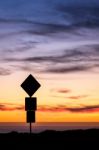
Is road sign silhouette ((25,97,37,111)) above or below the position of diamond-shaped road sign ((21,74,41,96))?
below

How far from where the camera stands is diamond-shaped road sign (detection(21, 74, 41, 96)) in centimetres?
1823

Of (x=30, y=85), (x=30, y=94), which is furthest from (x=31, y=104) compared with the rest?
(x=30, y=85)

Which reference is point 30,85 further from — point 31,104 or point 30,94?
point 31,104

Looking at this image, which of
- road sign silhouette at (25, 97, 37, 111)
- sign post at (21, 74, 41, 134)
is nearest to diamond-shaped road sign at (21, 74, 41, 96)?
sign post at (21, 74, 41, 134)

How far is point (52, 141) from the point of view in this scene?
2280cm

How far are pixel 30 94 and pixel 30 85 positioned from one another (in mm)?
311

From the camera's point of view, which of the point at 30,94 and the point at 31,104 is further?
the point at 31,104

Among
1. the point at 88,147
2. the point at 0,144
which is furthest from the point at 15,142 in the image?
the point at 88,147

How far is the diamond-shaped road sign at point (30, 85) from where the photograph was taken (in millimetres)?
18234

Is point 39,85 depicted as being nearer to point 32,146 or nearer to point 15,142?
point 32,146

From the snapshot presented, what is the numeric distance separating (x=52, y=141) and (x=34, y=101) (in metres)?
4.82

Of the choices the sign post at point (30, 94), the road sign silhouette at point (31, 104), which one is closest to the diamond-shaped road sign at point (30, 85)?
the sign post at point (30, 94)

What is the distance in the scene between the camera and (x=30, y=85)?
18297 mm

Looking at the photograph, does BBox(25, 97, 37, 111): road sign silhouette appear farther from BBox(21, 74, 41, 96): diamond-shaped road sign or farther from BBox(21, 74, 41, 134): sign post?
BBox(21, 74, 41, 96): diamond-shaped road sign
